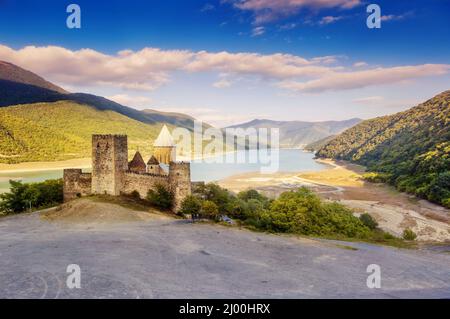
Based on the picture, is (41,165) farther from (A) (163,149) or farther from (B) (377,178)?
(B) (377,178)

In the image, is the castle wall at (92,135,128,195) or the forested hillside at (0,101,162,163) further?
the forested hillside at (0,101,162,163)

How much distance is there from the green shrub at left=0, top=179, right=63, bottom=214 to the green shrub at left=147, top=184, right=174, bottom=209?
11219 millimetres

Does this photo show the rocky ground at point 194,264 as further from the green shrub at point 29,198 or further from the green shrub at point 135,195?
the green shrub at point 29,198

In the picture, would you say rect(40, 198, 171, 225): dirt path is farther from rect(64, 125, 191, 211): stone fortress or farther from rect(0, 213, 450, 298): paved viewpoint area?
rect(64, 125, 191, 211): stone fortress

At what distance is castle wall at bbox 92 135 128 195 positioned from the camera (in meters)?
28.9

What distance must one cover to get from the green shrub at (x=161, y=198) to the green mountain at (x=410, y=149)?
34458mm

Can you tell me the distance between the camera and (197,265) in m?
14.3

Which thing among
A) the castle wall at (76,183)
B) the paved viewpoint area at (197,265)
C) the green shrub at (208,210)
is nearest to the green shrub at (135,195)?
the castle wall at (76,183)

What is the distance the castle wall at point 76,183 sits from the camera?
102ft

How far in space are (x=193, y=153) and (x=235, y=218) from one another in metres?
110

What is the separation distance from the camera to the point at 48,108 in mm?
133750

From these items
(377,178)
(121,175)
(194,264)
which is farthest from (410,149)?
(194,264)

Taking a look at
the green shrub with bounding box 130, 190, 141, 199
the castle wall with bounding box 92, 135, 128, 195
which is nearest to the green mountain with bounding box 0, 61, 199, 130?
the castle wall with bounding box 92, 135, 128, 195
